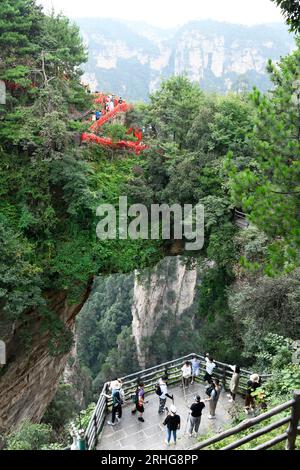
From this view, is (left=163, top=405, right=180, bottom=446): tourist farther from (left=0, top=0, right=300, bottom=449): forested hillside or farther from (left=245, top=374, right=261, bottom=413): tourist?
(left=0, top=0, right=300, bottom=449): forested hillside

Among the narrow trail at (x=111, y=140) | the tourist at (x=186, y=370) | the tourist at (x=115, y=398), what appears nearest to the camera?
the tourist at (x=115, y=398)

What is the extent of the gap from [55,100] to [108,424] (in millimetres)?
8505

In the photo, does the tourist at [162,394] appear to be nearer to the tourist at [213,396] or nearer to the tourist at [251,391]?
the tourist at [213,396]

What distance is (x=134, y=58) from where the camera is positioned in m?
183

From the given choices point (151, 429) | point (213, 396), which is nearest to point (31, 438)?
point (151, 429)

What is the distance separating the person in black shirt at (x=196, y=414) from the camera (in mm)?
7212

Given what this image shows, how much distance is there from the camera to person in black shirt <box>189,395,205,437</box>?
721 cm

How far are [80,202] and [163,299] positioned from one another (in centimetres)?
3199

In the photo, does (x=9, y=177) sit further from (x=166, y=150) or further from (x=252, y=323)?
(x=252, y=323)

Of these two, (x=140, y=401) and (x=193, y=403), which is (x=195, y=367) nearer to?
(x=140, y=401)

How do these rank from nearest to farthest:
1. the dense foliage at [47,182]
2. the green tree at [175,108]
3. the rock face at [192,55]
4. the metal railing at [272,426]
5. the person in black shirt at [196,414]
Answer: the metal railing at [272,426]
the person in black shirt at [196,414]
the dense foliage at [47,182]
the green tree at [175,108]
the rock face at [192,55]

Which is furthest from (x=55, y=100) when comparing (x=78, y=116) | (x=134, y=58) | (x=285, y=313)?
(x=134, y=58)

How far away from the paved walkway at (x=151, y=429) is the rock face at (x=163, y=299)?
104 ft

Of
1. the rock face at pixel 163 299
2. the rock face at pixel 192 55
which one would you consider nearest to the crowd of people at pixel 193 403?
the rock face at pixel 163 299
